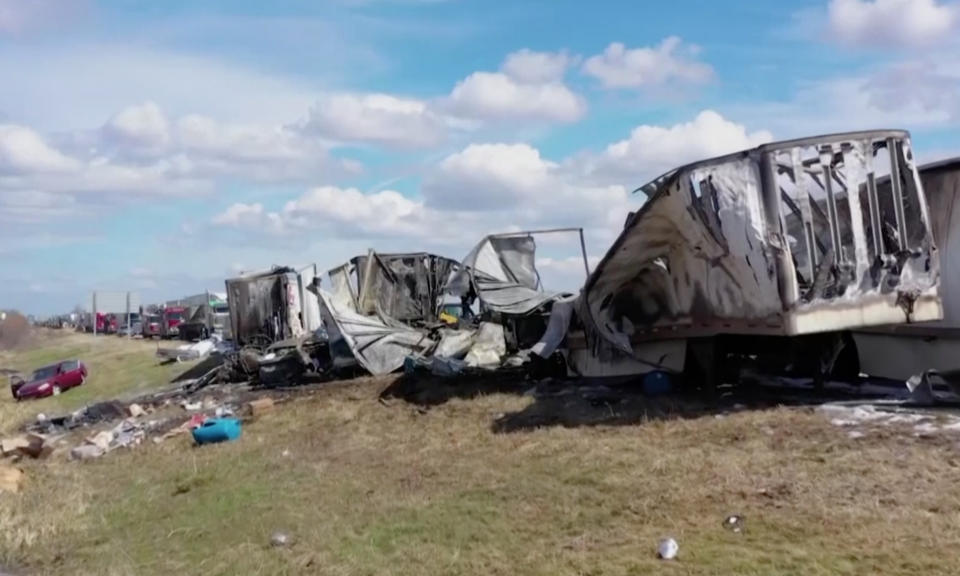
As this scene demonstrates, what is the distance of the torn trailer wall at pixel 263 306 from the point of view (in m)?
26.0

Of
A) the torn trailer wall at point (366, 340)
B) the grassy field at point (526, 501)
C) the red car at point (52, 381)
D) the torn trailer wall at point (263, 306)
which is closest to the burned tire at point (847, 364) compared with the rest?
the grassy field at point (526, 501)

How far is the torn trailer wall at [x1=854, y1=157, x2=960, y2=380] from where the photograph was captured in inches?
393

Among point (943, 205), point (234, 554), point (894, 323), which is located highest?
point (943, 205)

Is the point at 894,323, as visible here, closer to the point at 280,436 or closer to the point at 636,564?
the point at 636,564

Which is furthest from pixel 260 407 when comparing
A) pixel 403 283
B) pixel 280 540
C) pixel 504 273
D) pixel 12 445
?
pixel 280 540

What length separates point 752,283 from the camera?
9.99 m

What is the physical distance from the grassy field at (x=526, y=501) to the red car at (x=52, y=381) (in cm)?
1716

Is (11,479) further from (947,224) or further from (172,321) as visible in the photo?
(172,321)

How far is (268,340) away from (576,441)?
17.4 metres

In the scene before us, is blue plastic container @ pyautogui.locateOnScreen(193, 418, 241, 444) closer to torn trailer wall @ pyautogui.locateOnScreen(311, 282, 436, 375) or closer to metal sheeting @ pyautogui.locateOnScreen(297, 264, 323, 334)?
torn trailer wall @ pyautogui.locateOnScreen(311, 282, 436, 375)

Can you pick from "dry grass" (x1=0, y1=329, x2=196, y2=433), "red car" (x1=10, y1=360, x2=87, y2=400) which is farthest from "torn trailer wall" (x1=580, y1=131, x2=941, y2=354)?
"red car" (x1=10, y1=360, x2=87, y2=400)

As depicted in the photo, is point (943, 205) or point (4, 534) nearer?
point (4, 534)

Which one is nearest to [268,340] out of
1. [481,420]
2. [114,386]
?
[114,386]

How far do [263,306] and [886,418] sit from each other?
791 inches
